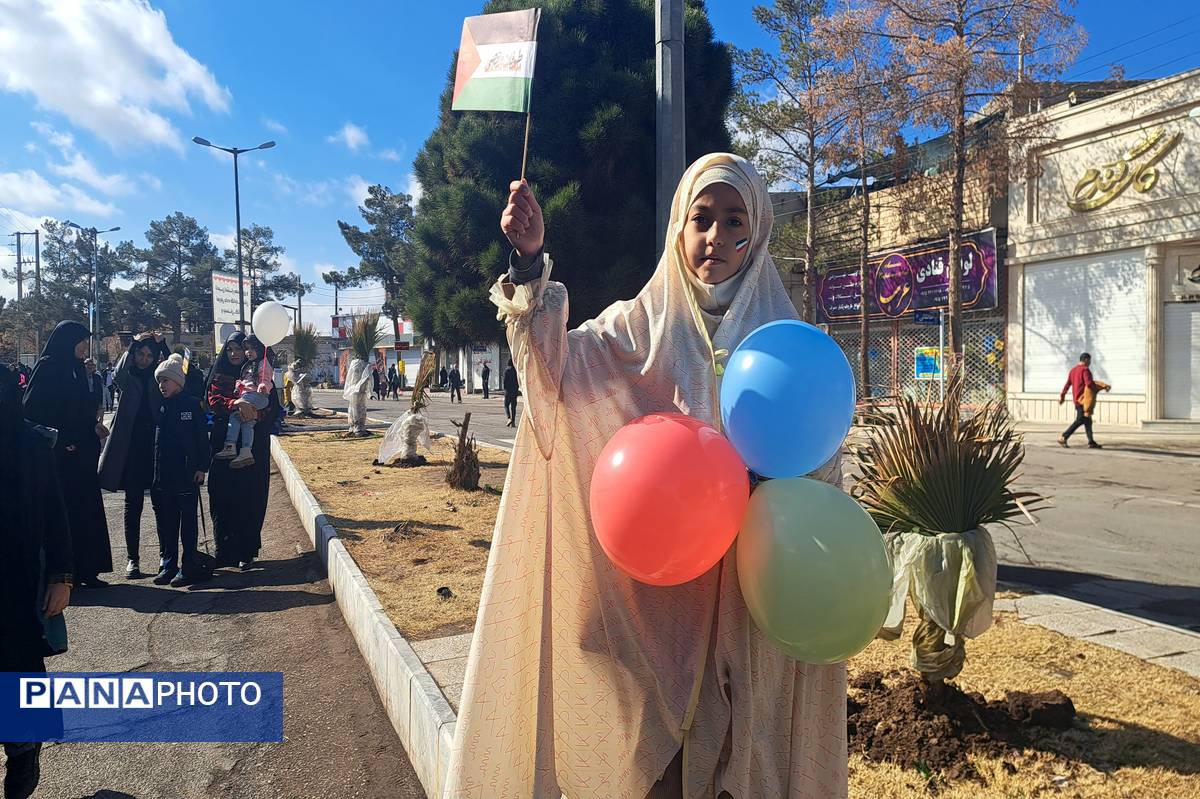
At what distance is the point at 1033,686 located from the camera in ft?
11.0

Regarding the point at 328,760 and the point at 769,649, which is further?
the point at 328,760

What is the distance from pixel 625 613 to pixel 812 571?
0.48 meters

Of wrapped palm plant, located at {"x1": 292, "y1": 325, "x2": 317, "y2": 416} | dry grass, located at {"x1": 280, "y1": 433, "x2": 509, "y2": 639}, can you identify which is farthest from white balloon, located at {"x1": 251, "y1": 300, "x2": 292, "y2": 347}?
wrapped palm plant, located at {"x1": 292, "y1": 325, "x2": 317, "y2": 416}

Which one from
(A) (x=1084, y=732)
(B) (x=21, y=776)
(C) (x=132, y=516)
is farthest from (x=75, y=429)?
(A) (x=1084, y=732)

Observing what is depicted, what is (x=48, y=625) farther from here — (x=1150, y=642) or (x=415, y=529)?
(x=1150, y=642)

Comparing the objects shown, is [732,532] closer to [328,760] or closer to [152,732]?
[328,760]

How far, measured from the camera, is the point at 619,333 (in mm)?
1832

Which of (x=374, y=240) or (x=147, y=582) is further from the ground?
(x=374, y=240)

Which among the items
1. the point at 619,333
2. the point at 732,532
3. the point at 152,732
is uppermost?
the point at 619,333

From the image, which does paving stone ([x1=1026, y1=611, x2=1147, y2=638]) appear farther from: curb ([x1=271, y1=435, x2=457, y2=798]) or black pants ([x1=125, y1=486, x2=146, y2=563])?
black pants ([x1=125, y1=486, x2=146, y2=563])

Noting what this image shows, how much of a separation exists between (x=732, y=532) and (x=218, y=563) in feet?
20.0

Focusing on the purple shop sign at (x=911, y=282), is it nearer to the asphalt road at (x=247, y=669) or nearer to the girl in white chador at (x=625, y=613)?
the asphalt road at (x=247, y=669)

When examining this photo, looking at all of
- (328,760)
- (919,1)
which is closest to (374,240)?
(919,1)

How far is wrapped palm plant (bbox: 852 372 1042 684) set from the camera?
9.14 ft
